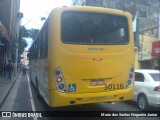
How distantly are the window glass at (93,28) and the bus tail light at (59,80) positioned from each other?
83 centimetres

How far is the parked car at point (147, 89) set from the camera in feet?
32.7

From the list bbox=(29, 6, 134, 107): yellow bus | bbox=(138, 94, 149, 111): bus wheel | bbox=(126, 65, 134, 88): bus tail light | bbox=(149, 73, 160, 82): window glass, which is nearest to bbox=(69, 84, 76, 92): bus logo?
bbox=(29, 6, 134, 107): yellow bus

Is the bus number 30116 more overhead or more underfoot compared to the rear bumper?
more overhead

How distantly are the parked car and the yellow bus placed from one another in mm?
1687

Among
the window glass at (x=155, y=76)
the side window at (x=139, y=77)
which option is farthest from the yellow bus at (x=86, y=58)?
the side window at (x=139, y=77)

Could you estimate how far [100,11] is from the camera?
8.55 meters

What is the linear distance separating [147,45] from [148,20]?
4072mm

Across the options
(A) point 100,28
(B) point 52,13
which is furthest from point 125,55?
(B) point 52,13

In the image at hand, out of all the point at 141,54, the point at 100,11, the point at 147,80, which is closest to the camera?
the point at 100,11

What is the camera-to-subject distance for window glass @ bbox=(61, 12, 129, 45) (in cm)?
816

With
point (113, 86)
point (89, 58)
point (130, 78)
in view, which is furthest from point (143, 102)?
point (89, 58)

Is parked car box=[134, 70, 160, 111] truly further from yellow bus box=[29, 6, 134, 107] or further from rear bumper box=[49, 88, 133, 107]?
rear bumper box=[49, 88, 133, 107]

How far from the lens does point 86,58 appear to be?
26.6 ft

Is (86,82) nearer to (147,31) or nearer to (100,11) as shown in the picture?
(100,11)
